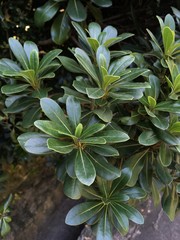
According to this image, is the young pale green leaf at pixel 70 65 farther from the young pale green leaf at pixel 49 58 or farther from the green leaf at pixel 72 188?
the green leaf at pixel 72 188

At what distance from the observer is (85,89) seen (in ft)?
2.99

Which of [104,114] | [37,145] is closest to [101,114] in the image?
[104,114]

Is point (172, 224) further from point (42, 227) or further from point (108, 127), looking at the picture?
point (108, 127)

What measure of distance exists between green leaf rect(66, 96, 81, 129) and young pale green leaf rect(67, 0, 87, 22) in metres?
0.43

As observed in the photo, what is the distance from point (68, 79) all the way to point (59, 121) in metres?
0.87

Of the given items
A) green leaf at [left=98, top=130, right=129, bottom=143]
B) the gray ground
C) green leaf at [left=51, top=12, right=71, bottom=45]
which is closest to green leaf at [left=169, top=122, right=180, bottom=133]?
green leaf at [left=98, top=130, right=129, bottom=143]

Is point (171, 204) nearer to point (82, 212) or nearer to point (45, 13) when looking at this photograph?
point (82, 212)

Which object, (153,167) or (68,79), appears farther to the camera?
(68,79)

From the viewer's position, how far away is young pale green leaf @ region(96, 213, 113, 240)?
3.43 feet

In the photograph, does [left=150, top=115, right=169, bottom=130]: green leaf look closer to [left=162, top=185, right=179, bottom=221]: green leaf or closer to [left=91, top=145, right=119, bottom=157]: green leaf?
[left=91, top=145, right=119, bottom=157]: green leaf

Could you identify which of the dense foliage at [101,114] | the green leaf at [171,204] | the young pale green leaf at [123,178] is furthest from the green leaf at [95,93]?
the green leaf at [171,204]

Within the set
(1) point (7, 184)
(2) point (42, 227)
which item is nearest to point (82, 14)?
(1) point (7, 184)

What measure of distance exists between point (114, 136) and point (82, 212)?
1.20 feet

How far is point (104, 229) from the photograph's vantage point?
106cm
